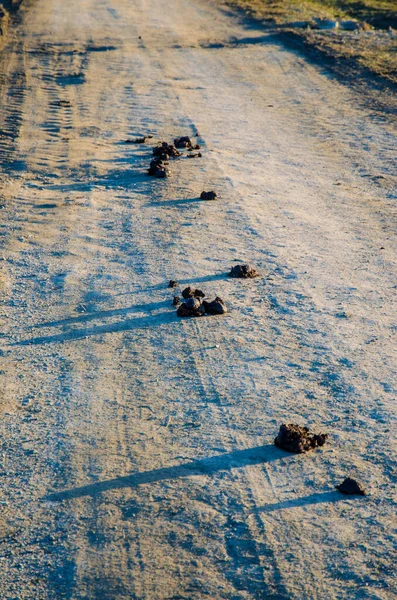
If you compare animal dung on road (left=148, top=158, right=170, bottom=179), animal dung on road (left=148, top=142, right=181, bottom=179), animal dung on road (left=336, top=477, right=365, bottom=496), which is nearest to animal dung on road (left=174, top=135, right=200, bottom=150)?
animal dung on road (left=148, top=142, right=181, bottom=179)

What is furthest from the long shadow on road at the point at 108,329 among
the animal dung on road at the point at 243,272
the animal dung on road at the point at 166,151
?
the animal dung on road at the point at 166,151

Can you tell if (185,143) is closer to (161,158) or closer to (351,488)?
(161,158)

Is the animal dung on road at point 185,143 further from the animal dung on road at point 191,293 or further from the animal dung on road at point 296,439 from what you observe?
the animal dung on road at point 296,439

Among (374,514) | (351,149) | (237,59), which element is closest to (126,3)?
(237,59)

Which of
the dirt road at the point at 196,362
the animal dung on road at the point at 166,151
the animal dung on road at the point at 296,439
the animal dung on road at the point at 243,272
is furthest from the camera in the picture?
the animal dung on road at the point at 166,151

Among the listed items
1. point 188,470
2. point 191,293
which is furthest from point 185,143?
point 188,470

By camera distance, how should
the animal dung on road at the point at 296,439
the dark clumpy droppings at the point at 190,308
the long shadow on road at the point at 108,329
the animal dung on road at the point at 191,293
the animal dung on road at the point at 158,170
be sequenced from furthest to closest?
1. the animal dung on road at the point at 158,170
2. the animal dung on road at the point at 191,293
3. the dark clumpy droppings at the point at 190,308
4. the long shadow on road at the point at 108,329
5. the animal dung on road at the point at 296,439

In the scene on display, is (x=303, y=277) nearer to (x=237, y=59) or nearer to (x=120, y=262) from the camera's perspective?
(x=120, y=262)
